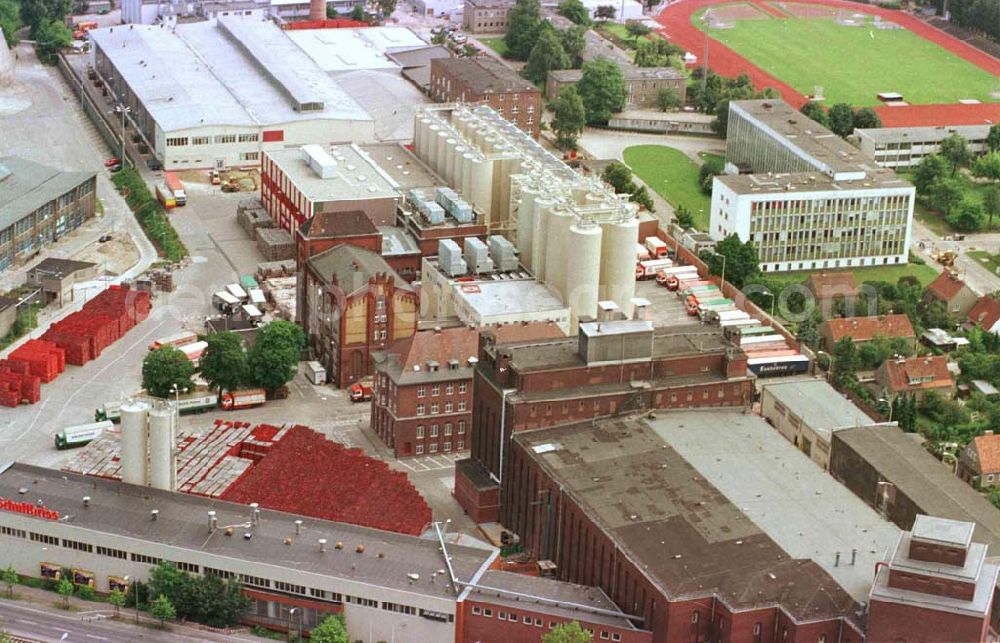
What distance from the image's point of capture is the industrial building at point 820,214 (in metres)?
134

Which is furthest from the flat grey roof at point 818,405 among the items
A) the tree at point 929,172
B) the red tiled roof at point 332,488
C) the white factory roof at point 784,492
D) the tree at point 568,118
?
the tree at point 568,118

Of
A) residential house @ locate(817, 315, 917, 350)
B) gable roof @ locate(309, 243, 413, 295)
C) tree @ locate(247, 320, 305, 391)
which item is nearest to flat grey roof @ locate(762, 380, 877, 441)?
residential house @ locate(817, 315, 917, 350)

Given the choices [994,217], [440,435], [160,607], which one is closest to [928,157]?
[994,217]

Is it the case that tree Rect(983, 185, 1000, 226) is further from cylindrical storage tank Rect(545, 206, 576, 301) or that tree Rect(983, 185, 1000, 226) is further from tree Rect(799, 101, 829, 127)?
cylindrical storage tank Rect(545, 206, 576, 301)

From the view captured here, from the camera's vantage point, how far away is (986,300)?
12481 cm

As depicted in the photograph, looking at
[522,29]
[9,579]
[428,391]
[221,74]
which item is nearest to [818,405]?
[428,391]

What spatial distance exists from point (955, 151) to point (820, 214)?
25.7m

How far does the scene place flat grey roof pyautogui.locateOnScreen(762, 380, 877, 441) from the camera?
103375mm

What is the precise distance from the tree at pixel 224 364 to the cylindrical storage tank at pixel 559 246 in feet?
64.4

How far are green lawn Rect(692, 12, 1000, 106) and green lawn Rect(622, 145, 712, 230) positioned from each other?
23.0m

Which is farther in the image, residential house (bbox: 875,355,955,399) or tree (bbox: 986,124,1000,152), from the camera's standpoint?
tree (bbox: 986,124,1000,152)

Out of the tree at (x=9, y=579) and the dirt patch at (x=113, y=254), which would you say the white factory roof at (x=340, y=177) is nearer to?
the dirt patch at (x=113, y=254)

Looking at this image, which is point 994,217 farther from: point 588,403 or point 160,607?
point 160,607

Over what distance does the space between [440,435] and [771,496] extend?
22227mm
